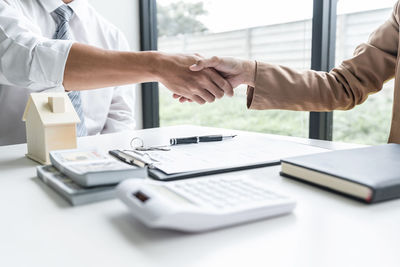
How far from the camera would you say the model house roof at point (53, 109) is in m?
0.76

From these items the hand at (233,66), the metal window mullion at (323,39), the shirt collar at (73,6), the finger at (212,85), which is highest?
the shirt collar at (73,6)

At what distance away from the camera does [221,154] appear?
800 mm

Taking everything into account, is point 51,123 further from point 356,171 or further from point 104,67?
point 356,171

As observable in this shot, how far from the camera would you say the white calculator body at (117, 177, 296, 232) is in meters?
0.39

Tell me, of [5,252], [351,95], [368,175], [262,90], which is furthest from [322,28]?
[5,252]

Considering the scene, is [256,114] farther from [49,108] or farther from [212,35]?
[49,108]

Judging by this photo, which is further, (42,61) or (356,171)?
(42,61)

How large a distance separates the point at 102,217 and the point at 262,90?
2.45 feet

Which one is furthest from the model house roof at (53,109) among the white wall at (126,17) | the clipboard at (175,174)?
the white wall at (126,17)

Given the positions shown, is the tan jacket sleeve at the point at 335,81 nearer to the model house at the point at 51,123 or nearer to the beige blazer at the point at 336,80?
the beige blazer at the point at 336,80

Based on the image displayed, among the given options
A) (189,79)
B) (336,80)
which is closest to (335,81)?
(336,80)

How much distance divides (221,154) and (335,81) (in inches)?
23.4

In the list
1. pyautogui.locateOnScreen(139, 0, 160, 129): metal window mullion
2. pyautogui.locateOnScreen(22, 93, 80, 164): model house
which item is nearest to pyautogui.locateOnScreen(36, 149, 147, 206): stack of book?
pyautogui.locateOnScreen(22, 93, 80, 164): model house

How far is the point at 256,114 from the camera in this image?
201 cm
